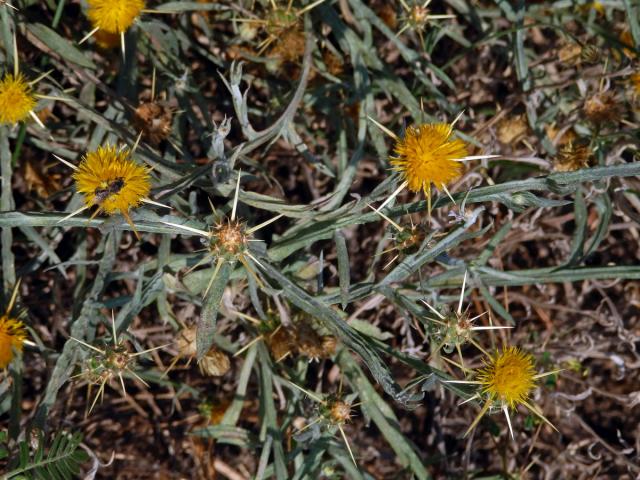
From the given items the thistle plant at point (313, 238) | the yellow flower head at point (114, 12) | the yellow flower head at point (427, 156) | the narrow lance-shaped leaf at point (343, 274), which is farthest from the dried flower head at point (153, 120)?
the yellow flower head at point (427, 156)

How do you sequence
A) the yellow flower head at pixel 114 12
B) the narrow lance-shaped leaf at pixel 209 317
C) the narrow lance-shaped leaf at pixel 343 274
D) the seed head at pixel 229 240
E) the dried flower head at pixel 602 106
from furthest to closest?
the dried flower head at pixel 602 106
the yellow flower head at pixel 114 12
the narrow lance-shaped leaf at pixel 343 274
the narrow lance-shaped leaf at pixel 209 317
the seed head at pixel 229 240

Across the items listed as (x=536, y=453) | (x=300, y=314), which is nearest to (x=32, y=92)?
(x=300, y=314)

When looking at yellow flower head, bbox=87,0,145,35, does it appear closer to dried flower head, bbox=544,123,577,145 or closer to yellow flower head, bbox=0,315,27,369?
yellow flower head, bbox=0,315,27,369

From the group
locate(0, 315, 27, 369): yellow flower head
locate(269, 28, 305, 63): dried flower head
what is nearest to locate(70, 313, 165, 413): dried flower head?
locate(0, 315, 27, 369): yellow flower head

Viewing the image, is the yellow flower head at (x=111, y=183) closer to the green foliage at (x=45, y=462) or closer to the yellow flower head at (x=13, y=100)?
the yellow flower head at (x=13, y=100)

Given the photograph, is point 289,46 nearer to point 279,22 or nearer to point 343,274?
point 279,22

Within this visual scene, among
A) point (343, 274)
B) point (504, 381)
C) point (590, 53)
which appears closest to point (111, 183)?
point (343, 274)

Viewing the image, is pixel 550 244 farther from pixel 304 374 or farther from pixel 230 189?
pixel 230 189
